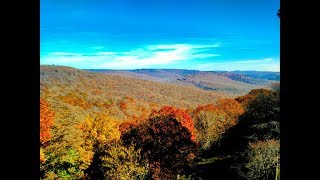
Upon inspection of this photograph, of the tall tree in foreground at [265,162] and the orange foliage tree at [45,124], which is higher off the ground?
the orange foliage tree at [45,124]

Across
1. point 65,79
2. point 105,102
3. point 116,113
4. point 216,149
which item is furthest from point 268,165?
point 65,79

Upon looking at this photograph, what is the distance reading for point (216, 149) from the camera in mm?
49531

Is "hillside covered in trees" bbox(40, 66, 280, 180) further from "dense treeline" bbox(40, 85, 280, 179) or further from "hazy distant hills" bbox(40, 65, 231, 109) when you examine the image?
"hazy distant hills" bbox(40, 65, 231, 109)

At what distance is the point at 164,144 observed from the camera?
126 feet

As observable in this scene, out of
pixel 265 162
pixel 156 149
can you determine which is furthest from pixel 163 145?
pixel 265 162

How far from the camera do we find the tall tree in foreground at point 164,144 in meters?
36.2

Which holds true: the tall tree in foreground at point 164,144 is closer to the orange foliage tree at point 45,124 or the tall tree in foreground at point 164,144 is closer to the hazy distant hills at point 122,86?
the orange foliage tree at point 45,124

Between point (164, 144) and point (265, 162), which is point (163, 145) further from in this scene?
point (265, 162)

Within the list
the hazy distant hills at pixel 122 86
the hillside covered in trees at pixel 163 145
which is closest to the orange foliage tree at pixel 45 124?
the hillside covered in trees at pixel 163 145

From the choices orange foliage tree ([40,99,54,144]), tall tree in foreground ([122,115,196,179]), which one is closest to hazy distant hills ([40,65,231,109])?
tall tree in foreground ([122,115,196,179])

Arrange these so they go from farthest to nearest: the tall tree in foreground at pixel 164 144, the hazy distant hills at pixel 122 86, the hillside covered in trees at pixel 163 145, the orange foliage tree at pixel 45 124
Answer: the hazy distant hills at pixel 122 86 → the tall tree in foreground at pixel 164 144 → the hillside covered in trees at pixel 163 145 → the orange foliage tree at pixel 45 124

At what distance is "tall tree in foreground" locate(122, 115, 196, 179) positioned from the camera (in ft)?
119
